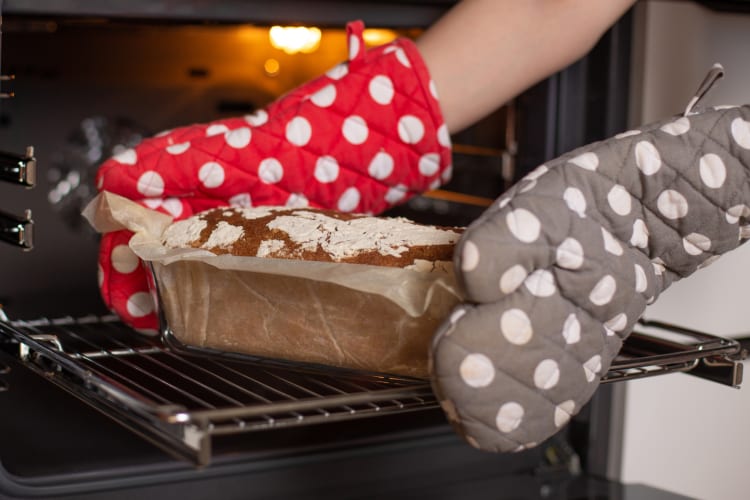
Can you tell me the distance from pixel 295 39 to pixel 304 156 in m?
0.38

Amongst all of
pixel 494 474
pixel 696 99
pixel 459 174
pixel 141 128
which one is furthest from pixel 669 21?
pixel 141 128

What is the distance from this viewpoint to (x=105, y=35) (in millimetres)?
1271

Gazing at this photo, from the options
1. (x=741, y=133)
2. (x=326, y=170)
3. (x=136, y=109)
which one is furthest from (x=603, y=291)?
(x=136, y=109)

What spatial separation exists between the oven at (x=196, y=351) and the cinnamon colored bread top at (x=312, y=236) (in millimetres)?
89

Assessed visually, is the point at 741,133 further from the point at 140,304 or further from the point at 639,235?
the point at 140,304

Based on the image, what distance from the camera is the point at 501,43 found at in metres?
0.95

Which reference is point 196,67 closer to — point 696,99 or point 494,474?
point 494,474

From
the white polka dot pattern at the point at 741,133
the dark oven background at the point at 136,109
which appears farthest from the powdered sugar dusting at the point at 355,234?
the dark oven background at the point at 136,109

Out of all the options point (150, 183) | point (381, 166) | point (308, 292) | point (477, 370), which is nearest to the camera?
point (477, 370)

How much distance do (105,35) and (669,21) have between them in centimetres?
71

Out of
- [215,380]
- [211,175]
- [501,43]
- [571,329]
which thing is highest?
[501,43]

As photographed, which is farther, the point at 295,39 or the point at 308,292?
the point at 295,39

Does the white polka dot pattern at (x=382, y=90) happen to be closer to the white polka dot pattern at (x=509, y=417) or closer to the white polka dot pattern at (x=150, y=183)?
the white polka dot pattern at (x=150, y=183)

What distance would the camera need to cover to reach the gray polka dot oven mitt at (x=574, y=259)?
0.60 metres
